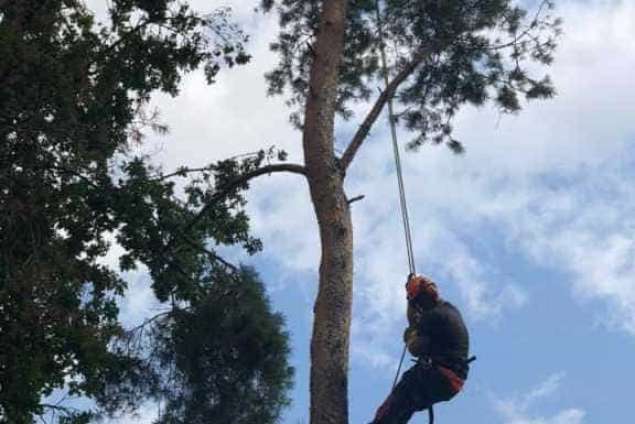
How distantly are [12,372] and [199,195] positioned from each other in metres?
3.45

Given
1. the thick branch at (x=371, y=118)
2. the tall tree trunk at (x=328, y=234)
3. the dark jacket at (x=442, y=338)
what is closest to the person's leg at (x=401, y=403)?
the dark jacket at (x=442, y=338)

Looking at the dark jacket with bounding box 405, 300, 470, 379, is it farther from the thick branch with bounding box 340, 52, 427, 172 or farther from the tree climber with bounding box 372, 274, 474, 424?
the thick branch with bounding box 340, 52, 427, 172

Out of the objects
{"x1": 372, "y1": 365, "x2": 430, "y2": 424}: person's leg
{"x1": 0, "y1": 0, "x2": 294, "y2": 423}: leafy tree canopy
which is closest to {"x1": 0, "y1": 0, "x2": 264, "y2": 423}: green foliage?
{"x1": 0, "y1": 0, "x2": 294, "y2": 423}: leafy tree canopy

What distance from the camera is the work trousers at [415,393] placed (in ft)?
29.4

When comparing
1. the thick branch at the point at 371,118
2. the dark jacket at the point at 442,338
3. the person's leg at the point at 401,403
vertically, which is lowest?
the person's leg at the point at 401,403

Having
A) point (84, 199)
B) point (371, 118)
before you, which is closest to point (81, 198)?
point (84, 199)

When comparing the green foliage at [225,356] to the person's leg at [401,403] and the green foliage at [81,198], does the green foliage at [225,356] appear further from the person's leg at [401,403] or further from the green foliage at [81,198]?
the person's leg at [401,403]

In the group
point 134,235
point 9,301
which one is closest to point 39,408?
point 9,301

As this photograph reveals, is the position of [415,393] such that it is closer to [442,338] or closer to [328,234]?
[442,338]

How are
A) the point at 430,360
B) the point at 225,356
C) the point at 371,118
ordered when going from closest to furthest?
the point at 430,360, the point at 371,118, the point at 225,356

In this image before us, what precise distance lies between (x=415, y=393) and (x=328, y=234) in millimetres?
1673

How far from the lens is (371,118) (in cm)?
1102

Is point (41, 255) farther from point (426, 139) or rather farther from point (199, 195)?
point (426, 139)

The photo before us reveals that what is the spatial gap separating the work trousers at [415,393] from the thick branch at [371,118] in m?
2.27
